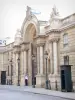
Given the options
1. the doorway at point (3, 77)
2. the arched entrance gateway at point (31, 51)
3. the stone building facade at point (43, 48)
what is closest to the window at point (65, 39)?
the stone building facade at point (43, 48)

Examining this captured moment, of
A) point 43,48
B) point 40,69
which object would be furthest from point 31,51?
point 40,69

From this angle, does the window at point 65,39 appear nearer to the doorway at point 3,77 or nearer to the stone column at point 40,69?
the stone column at point 40,69

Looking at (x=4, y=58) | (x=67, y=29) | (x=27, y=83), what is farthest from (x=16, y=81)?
(x=67, y=29)

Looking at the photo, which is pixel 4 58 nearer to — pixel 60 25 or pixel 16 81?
pixel 16 81

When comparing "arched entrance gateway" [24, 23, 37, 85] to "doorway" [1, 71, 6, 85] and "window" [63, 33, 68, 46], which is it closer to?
"window" [63, 33, 68, 46]

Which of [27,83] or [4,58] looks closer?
[27,83]

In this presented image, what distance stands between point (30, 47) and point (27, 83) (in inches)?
242

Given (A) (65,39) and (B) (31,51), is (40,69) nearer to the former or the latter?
(B) (31,51)

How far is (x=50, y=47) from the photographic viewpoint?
133 feet

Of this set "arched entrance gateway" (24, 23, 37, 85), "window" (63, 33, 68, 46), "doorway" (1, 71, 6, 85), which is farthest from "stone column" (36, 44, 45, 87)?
"doorway" (1, 71, 6, 85)

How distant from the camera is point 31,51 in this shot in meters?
51.1

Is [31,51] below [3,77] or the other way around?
the other way around

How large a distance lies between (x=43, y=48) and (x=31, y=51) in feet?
23.2

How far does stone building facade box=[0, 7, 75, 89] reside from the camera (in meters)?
36.8
